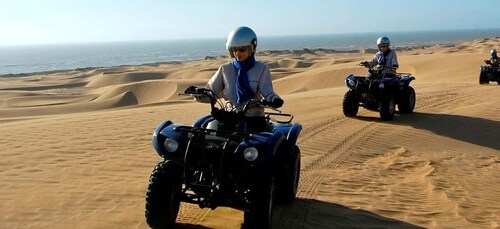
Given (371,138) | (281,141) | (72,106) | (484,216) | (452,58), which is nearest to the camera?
(281,141)

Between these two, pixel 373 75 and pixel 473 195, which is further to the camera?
pixel 373 75

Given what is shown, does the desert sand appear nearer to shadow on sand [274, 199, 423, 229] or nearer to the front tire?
shadow on sand [274, 199, 423, 229]

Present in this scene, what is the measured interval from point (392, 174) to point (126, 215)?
3.61 meters

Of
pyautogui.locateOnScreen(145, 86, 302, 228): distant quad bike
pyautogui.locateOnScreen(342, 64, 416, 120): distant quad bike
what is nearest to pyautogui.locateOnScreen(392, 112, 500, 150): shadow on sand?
pyautogui.locateOnScreen(342, 64, 416, 120): distant quad bike

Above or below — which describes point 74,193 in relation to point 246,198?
below

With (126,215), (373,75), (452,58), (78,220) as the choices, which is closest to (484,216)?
(126,215)

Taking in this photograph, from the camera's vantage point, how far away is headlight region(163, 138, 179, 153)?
14.8ft

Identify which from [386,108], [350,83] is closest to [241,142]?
[386,108]

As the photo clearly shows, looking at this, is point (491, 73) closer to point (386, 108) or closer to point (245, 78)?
point (386, 108)

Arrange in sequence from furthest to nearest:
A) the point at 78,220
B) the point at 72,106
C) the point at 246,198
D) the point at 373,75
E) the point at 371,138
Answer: the point at 72,106 < the point at 373,75 < the point at 371,138 < the point at 78,220 < the point at 246,198

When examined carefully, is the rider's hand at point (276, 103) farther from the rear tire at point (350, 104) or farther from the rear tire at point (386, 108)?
the rear tire at point (350, 104)

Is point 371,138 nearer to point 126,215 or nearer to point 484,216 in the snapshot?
point 484,216

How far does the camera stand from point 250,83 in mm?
5172

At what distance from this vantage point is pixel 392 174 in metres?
7.23
